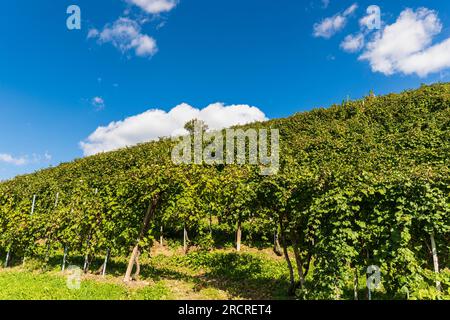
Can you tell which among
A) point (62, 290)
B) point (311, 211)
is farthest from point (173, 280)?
point (311, 211)

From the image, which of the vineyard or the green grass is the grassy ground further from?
the vineyard

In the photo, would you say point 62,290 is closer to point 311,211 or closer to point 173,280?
point 173,280

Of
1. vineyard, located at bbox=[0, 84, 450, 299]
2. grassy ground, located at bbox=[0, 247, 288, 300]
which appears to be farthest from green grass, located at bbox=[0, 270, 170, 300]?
vineyard, located at bbox=[0, 84, 450, 299]

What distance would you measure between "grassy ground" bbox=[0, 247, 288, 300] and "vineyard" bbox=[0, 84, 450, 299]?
0.53 meters

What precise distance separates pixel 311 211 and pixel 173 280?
649cm

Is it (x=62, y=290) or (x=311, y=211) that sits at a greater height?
(x=311, y=211)

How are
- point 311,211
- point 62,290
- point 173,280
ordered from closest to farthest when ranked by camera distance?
1. point 311,211
2. point 62,290
3. point 173,280

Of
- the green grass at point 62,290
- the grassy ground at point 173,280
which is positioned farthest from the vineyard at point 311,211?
the green grass at point 62,290

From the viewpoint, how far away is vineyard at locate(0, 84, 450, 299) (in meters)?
7.60

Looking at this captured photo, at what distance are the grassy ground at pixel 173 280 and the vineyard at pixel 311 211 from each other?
0.53 metres

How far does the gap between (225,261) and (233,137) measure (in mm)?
11769

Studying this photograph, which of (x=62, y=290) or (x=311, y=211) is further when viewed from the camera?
(x=62, y=290)

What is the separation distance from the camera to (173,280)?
39.6ft
